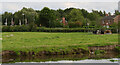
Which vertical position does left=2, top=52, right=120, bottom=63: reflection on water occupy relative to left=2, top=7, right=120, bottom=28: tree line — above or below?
below

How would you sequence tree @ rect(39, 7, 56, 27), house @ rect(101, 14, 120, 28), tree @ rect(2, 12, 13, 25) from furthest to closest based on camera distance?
1. house @ rect(101, 14, 120, 28)
2. tree @ rect(2, 12, 13, 25)
3. tree @ rect(39, 7, 56, 27)

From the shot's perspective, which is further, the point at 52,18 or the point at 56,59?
the point at 52,18

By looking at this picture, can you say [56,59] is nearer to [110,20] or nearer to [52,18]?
[52,18]

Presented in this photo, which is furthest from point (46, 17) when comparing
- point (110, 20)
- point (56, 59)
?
point (56, 59)

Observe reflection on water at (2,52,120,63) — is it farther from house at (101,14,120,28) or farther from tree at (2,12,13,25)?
house at (101,14,120,28)

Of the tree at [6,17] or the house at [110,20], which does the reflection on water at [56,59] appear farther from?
the house at [110,20]

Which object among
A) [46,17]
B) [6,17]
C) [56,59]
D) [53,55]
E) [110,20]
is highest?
[6,17]

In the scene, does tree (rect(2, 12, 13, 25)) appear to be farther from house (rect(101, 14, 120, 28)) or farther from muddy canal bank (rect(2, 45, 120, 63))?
muddy canal bank (rect(2, 45, 120, 63))

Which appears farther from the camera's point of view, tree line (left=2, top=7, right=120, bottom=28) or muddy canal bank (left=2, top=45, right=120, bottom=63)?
tree line (left=2, top=7, right=120, bottom=28)

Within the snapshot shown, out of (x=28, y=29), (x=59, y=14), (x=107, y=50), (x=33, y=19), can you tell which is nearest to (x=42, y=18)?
(x=33, y=19)

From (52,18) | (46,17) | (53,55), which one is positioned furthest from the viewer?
(46,17)

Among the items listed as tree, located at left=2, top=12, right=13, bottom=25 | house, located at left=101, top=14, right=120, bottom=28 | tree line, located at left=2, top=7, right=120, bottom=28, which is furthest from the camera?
house, located at left=101, top=14, right=120, bottom=28

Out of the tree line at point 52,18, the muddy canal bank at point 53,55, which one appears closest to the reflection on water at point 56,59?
the muddy canal bank at point 53,55

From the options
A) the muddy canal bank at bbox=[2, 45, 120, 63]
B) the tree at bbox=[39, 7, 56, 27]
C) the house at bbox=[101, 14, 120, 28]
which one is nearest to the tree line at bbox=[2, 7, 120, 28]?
the tree at bbox=[39, 7, 56, 27]
